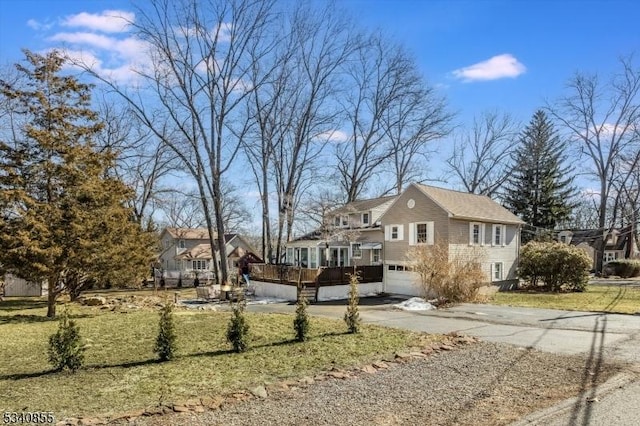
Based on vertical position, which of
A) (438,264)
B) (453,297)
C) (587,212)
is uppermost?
(587,212)

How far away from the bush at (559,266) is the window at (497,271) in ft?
4.84

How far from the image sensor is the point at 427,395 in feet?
19.9

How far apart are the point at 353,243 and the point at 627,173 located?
25717 millimetres

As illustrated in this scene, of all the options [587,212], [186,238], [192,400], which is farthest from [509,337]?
[587,212]

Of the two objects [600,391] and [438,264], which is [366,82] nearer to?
[438,264]

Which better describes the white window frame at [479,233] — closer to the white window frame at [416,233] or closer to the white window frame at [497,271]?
the white window frame at [497,271]

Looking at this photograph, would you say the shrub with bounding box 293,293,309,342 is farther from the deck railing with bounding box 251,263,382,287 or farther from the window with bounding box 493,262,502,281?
the window with bounding box 493,262,502,281

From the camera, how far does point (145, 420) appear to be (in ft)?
16.7

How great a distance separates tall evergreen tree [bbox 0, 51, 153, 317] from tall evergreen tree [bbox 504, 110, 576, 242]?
36.2 meters

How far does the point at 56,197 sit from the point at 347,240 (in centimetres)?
1800

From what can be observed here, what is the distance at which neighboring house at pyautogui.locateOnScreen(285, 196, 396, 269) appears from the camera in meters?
28.0

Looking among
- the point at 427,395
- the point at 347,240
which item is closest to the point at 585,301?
the point at 347,240

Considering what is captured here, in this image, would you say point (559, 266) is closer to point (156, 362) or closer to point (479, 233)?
point (479, 233)

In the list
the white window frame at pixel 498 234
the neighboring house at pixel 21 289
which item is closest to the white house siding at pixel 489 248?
the white window frame at pixel 498 234
